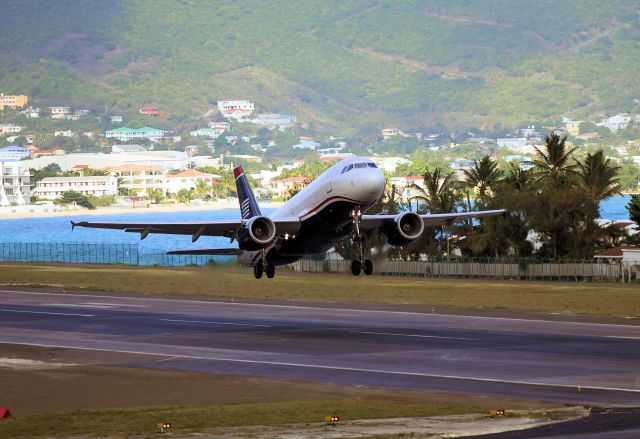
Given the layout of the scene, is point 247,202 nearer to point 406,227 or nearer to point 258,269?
point 258,269

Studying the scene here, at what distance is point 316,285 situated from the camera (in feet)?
326

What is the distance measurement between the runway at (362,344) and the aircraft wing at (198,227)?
5873mm

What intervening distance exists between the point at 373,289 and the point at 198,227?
28327 millimetres

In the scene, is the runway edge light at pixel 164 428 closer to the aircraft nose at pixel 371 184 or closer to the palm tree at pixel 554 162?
Result: the aircraft nose at pixel 371 184

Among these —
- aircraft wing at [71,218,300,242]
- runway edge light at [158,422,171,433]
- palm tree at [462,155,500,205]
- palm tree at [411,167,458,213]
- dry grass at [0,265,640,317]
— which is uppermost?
palm tree at [462,155,500,205]

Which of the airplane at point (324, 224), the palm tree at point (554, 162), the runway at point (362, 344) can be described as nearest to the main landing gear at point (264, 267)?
the airplane at point (324, 224)

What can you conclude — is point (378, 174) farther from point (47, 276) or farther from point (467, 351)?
point (47, 276)

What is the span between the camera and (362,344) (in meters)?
64.0

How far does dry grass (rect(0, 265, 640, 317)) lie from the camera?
8544 cm

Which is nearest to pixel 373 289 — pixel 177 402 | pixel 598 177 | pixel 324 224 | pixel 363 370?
pixel 324 224

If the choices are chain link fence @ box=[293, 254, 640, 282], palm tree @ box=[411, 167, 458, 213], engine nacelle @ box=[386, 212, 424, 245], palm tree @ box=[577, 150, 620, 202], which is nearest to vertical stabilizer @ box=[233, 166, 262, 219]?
engine nacelle @ box=[386, 212, 424, 245]

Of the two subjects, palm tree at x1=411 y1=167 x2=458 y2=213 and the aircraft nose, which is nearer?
the aircraft nose

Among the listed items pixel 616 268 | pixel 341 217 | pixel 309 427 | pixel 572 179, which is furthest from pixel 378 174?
pixel 572 179

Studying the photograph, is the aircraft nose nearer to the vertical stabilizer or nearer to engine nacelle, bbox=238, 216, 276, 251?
engine nacelle, bbox=238, 216, 276, 251
